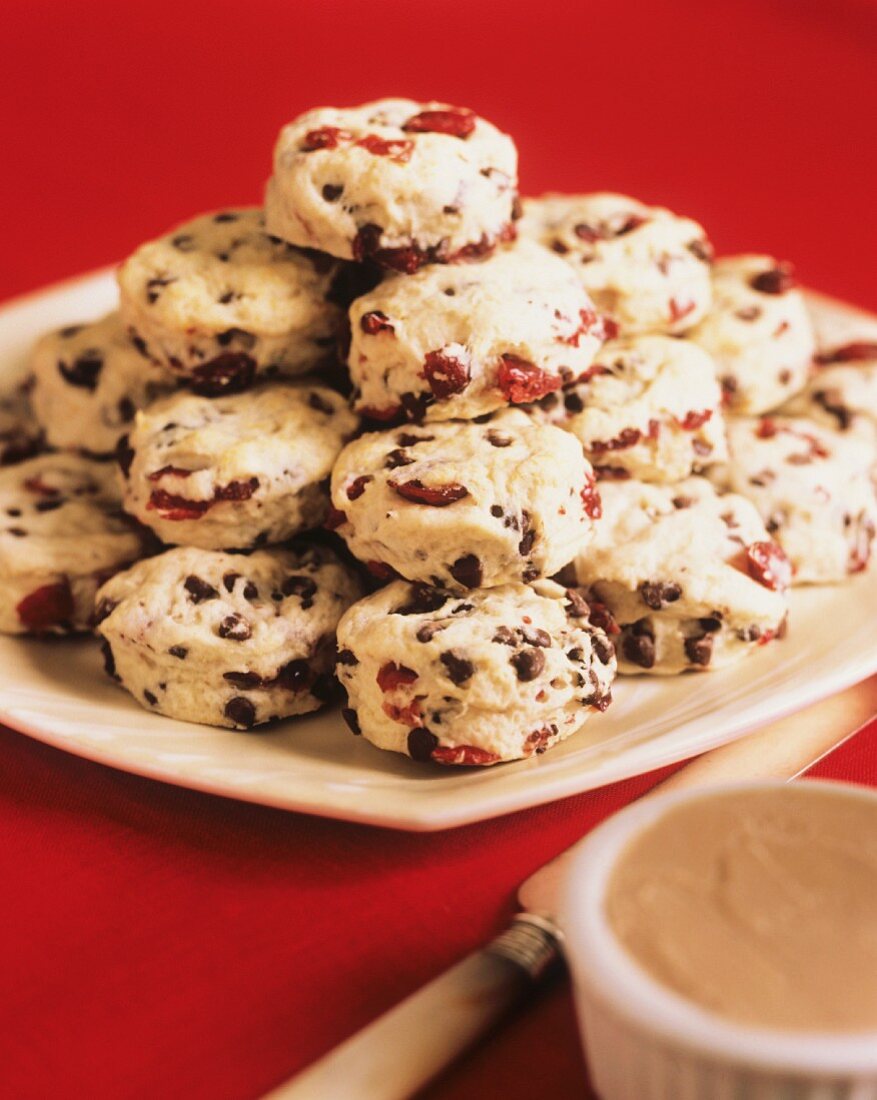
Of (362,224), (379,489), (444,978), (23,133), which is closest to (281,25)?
(23,133)

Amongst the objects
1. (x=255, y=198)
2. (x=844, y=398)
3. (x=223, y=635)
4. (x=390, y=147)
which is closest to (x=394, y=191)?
(x=390, y=147)

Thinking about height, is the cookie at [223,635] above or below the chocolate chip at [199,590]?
below

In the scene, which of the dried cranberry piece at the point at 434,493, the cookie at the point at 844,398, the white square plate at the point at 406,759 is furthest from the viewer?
the cookie at the point at 844,398

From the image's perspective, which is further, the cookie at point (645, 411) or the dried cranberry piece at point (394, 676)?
the cookie at point (645, 411)

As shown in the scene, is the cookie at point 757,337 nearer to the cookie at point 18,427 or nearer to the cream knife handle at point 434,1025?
the cream knife handle at point 434,1025

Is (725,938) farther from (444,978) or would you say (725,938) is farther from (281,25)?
(281,25)

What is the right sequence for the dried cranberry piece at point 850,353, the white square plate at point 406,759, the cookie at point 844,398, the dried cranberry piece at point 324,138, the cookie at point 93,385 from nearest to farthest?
the white square plate at point 406,759, the dried cranberry piece at point 324,138, the cookie at point 93,385, the cookie at point 844,398, the dried cranberry piece at point 850,353

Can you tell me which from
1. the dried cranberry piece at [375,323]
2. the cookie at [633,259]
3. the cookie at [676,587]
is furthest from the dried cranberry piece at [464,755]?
the cookie at [633,259]

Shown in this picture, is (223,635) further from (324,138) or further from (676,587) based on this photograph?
(324,138)

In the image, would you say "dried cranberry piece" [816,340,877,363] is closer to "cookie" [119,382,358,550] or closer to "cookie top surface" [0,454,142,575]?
"cookie" [119,382,358,550]
